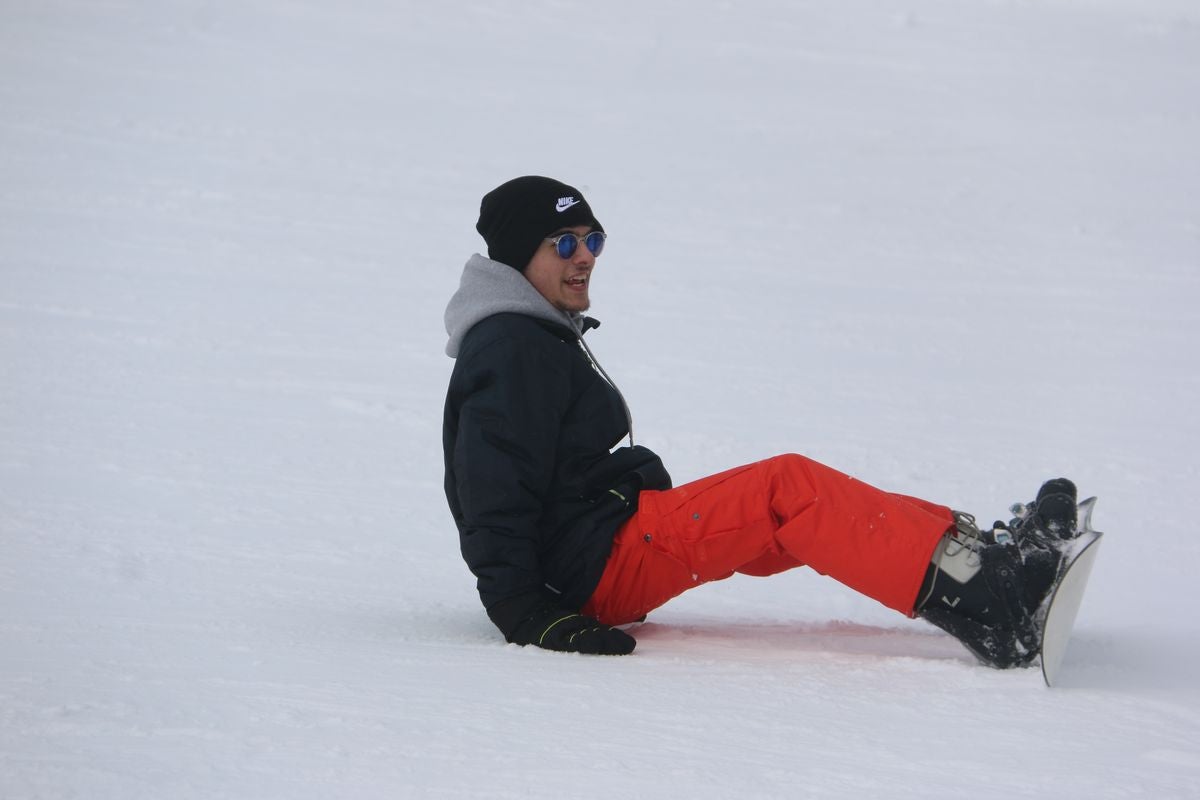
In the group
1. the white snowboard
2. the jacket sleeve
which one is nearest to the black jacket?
the jacket sleeve

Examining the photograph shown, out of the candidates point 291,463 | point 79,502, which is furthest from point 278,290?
point 79,502

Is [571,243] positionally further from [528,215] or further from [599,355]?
[599,355]

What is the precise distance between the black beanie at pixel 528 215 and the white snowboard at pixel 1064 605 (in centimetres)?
123

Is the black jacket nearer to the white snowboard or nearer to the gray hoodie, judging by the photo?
the gray hoodie

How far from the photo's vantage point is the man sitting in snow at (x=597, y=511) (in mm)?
2590

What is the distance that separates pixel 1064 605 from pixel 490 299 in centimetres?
130

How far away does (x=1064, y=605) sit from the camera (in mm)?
2436

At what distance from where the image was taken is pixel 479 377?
283 centimetres

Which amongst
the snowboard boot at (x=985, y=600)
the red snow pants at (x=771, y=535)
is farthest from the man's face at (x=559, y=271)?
the snowboard boot at (x=985, y=600)

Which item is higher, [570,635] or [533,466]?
[533,466]

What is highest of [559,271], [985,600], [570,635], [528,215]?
[528,215]

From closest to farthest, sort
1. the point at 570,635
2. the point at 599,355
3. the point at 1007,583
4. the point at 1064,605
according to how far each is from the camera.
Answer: the point at 1064,605
the point at 1007,583
the point at 570,635
the point at 599,355

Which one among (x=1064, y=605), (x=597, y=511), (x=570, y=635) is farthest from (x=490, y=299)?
(x=1064, y=605)

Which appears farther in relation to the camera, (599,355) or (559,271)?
(599,355)
